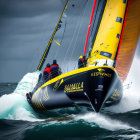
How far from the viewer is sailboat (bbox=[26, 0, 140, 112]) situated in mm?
7012

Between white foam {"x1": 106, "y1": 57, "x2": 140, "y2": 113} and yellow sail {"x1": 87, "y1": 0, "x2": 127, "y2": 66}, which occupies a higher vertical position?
yellow sail {"x1": 87, "y1": 0, "x2": 127, "y2": 66}

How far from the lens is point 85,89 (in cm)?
707

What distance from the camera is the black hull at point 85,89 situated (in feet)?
22.8

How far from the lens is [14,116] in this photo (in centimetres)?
863

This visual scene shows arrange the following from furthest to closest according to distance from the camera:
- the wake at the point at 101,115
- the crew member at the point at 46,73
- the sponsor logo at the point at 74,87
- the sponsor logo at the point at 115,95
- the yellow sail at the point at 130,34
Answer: the yellow sail at the point at 130,34 < the crew member at the point at 46,73 < the sponsor logo at the point at 115,95 < the sponsor logo at the point at 74,87 < the wake at the point at 101,115

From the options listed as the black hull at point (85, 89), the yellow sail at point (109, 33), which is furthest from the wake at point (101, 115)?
the yellow sail at point (109, 33)

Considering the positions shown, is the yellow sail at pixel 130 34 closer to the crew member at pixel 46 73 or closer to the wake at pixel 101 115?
the wake at pixel 101 115

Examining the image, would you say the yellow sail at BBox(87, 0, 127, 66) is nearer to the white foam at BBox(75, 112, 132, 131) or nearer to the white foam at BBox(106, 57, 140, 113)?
the white foam at BBox(106, 57, 140, 113)

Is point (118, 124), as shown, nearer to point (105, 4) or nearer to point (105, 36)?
point (105, 36)

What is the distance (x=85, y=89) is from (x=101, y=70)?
0.77 metres

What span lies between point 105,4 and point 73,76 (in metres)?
4.76

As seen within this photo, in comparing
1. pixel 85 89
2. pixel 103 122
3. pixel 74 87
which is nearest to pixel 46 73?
pixel 74 87

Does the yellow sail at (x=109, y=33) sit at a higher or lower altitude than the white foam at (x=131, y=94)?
higher

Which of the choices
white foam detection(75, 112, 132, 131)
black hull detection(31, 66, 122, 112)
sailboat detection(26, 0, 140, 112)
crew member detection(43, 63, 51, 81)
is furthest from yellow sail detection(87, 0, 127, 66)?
white foam detection(75, 112, 132, 131)
